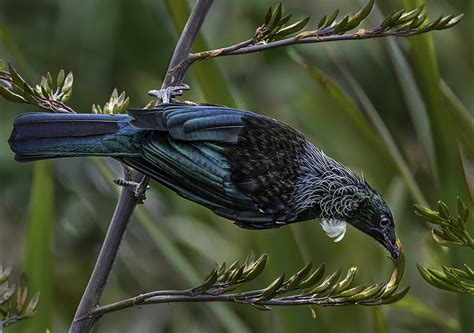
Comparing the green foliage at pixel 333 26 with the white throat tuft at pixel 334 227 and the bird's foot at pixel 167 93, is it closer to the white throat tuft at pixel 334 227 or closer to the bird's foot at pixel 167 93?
the bird's foot at pixel 167 93

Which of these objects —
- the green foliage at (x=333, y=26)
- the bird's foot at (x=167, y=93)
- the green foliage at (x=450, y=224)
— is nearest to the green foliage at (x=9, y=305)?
the bird's foot at (x=167, y=93)

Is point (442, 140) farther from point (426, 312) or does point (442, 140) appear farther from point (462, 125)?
point (426, 312)

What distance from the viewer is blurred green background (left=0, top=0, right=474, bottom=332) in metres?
2.46

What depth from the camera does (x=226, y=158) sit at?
171cm

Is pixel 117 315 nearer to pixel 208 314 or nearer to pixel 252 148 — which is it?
pixel 208 314

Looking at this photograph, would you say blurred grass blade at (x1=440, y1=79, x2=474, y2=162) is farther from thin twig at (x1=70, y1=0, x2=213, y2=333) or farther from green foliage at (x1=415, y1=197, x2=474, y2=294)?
thin twig at (x1=70, y1=0, x2=213, y2=333)

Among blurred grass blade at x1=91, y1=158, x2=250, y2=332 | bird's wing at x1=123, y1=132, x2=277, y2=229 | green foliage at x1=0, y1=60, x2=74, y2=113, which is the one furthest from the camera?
blurred grass blade at x1=91, y1=158, x2=250, y2=332

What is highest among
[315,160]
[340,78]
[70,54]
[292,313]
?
[70,54]

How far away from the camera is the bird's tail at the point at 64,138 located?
1.60 metres

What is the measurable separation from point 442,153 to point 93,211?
5.53 feet

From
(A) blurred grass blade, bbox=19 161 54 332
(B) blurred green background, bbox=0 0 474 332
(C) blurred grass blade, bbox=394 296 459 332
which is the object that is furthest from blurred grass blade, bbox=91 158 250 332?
(C) blurred grass blade, bbox=394 296 459 332

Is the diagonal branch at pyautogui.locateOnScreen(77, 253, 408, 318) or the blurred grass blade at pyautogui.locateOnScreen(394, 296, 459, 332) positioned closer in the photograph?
the diagonal branch at pyautogui.locateOnScreen(77, 253, 408, 318)

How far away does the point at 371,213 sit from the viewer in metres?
1.78

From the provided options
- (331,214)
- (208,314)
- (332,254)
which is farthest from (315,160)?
(208,314)
